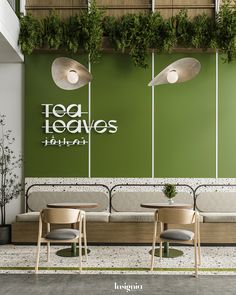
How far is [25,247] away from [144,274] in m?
2.58

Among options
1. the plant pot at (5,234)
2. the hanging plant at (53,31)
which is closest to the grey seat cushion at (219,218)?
the plant pot at (5,234)

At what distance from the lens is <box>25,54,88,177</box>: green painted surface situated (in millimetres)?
8320

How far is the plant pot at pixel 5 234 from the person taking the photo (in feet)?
24.2

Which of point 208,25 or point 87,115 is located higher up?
point 208,25

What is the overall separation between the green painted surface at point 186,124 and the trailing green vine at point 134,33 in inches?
17.0

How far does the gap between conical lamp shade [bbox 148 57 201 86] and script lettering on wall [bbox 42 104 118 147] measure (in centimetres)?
137

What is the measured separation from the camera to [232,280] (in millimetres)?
5039

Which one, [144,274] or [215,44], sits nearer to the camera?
[144,274]

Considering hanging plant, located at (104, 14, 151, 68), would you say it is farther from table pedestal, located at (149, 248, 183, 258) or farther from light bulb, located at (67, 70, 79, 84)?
table pedestal, located at (149, 248, 183, 258)

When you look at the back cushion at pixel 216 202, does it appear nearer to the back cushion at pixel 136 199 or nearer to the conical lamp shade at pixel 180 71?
the back cushion at pixel 136 199

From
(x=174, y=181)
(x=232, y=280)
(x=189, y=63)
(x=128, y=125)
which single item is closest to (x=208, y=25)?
(x=189, y=63)

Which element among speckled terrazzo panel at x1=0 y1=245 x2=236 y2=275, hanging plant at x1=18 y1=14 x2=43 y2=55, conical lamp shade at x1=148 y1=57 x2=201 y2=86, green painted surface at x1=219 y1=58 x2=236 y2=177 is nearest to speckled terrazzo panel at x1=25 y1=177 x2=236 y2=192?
green painted surface at x1=219 y1=58 x2=236 y2=177

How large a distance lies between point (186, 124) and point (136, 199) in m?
1.67

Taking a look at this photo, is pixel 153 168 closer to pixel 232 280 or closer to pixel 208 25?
pixel 208 25
